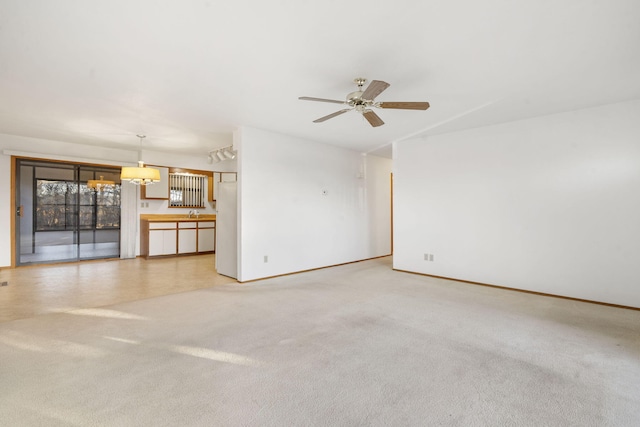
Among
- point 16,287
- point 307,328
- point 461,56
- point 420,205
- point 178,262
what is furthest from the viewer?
point 178,262

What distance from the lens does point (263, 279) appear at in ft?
16.0

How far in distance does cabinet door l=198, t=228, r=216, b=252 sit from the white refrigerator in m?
2.47

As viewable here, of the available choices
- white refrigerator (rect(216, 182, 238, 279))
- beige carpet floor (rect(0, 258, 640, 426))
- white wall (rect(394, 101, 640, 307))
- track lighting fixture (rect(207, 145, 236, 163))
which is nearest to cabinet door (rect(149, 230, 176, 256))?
white refrigerator (rect(216, 182, 238, 279))

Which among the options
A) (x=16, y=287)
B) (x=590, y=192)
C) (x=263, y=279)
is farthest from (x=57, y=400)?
(x=590, y=192)

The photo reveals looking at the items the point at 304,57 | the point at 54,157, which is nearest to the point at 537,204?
the point at 304,57

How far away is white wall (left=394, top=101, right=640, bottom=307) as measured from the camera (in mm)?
3633

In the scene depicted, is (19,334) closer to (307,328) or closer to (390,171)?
(307,328)

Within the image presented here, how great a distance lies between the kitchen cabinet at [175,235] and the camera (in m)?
6.75

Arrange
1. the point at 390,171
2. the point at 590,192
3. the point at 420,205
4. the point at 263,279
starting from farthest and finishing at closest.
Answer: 1. the point at 390,171
2. the point at 420,205
3. the point at 263,279
4. the point at 590,192

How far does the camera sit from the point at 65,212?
20.1 ft

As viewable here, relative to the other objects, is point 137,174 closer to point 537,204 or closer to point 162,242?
point 162,242

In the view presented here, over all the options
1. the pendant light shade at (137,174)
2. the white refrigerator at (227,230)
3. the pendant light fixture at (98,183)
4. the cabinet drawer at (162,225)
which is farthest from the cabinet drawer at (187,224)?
the white refrigerator at (227,230)

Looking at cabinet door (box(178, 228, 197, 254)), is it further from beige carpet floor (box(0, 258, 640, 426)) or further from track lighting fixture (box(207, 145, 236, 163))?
beige carpet floor (box(0, 258, 640, 426))

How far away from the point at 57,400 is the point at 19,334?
4.82 feet
